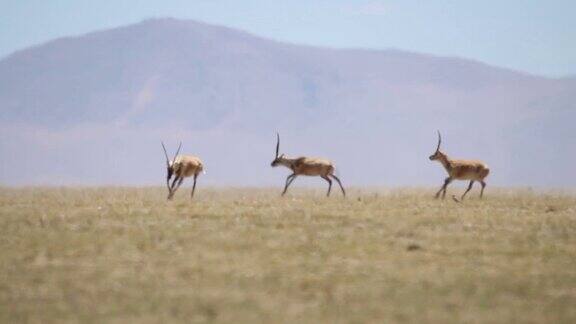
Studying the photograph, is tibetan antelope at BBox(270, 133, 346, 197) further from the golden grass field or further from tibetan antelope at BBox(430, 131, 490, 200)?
the golden grass field

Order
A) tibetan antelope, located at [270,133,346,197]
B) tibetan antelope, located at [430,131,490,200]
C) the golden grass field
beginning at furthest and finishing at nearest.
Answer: tibetan antelope, located at [270,133,346,197] → tibetan antelope, located at [430,131,490,200] → the golden grass field

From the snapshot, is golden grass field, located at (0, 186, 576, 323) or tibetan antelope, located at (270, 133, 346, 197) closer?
golden grass field, located at (0, 186, 576, 323)

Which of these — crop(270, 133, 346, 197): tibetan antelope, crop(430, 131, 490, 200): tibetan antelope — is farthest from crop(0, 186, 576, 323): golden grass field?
crop(270, 133, 346, 197): tibetan antelope

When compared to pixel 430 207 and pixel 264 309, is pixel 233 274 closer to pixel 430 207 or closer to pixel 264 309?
pixel 264 309

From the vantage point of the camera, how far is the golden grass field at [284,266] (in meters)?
12.9

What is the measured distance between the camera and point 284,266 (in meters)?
16.0

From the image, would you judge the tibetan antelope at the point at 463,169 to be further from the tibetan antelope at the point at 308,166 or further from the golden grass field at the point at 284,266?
the golden grass field at the point at 284,266

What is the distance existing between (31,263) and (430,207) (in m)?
14.2

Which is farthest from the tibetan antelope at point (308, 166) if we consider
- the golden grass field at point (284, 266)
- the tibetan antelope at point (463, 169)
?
the golden grass field at point (284, 266)

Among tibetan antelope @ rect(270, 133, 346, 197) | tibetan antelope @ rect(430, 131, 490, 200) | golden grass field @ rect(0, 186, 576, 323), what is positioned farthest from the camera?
tibetan antelope @ rect(270, 133, 346, 197)

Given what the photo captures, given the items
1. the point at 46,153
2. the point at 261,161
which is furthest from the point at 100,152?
the point at 261,161

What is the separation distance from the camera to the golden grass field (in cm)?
1285

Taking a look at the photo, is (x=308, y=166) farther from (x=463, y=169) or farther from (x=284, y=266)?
Result: (x=284, y=266)

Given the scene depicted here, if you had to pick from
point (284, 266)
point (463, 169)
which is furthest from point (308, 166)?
point (284, 266)
